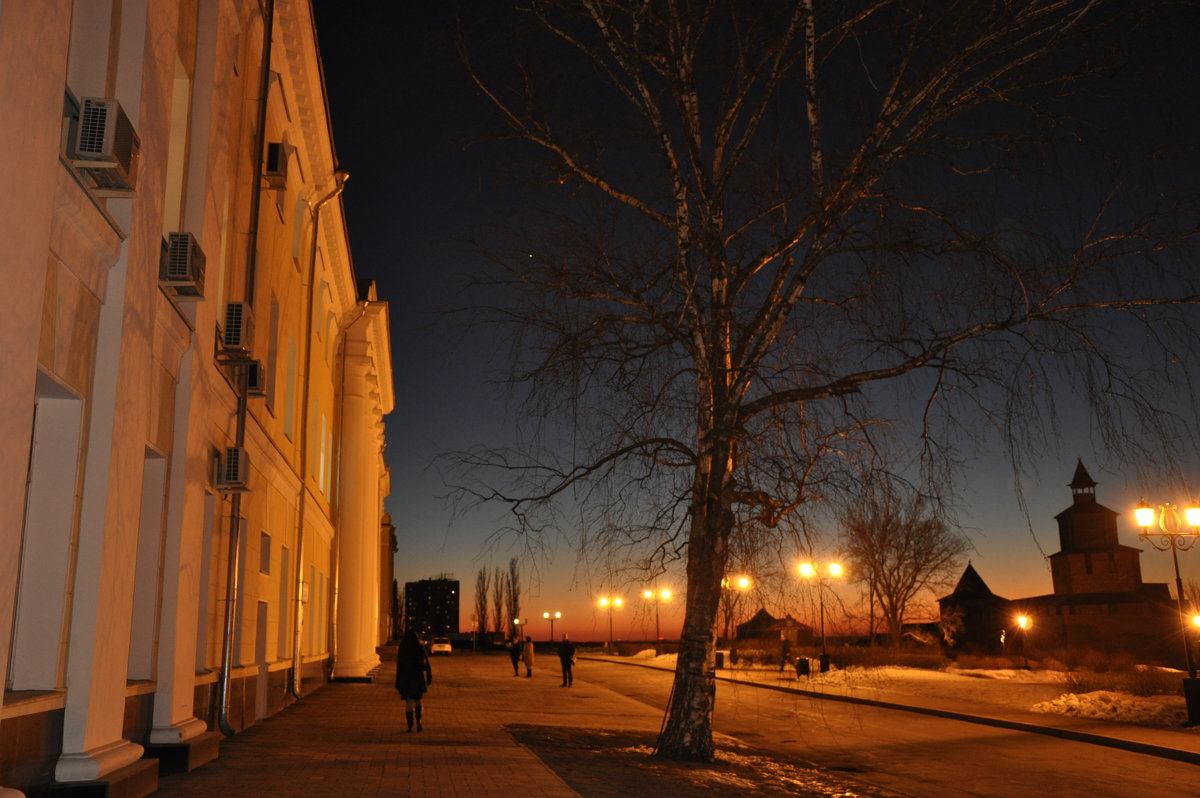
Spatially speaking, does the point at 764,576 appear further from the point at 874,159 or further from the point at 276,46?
the point at 276,46

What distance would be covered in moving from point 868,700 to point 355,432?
58.3ft

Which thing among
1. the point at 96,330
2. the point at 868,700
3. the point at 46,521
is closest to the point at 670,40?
the point at 96,330

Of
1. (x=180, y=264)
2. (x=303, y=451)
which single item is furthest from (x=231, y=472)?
(x=303, y=451)

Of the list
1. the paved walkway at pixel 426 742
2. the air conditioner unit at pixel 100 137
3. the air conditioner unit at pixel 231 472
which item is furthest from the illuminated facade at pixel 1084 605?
the air conditioner unit at pixel 100 137

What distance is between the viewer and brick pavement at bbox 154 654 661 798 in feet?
32.0

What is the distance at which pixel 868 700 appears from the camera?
1036 inches

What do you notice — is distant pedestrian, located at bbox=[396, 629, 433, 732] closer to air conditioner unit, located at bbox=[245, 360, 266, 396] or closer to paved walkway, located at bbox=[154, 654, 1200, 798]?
paved walkway, located at bbox=[154, 654, 1200, 798]

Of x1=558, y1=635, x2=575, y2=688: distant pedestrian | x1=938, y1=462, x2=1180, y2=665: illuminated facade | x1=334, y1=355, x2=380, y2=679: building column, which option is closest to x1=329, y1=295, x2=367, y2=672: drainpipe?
x1=334, y1=355, x2=380, y2=679: building column

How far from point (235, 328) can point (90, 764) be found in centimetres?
648

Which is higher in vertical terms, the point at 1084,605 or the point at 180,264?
the point at 180,264

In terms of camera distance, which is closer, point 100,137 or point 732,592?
point 100,137

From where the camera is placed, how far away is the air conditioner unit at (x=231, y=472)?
12.5 m

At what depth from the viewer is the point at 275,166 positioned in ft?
53.0

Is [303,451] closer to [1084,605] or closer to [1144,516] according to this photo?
[1144,516]
